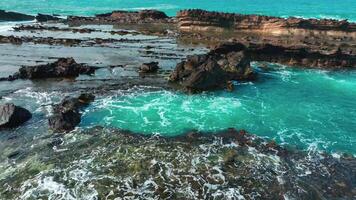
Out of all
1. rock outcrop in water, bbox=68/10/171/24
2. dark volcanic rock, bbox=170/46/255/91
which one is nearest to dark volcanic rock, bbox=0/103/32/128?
dark volcanic rock, bbox=170/46/255/91

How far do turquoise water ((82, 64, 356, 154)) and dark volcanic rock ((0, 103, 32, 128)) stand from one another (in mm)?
3866

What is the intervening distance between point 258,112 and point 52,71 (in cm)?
1813

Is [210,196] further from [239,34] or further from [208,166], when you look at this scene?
[239,34]

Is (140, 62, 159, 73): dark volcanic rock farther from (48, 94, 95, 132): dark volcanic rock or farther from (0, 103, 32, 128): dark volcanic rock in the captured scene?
(0, 103, 32, 128): dark volcanic rock

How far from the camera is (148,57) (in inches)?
1671

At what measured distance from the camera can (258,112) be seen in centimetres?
2847

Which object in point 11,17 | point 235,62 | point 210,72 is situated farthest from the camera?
point 11,17

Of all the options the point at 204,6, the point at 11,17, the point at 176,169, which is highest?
the point at 204,6

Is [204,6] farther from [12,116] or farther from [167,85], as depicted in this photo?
[12,116]

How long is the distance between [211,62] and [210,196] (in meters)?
17.4

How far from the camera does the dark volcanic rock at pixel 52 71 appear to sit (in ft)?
115

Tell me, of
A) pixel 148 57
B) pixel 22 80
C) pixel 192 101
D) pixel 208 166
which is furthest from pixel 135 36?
pixel 208 166

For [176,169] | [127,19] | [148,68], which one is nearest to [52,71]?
[148,68]

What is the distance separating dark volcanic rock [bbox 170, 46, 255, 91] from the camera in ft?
106
